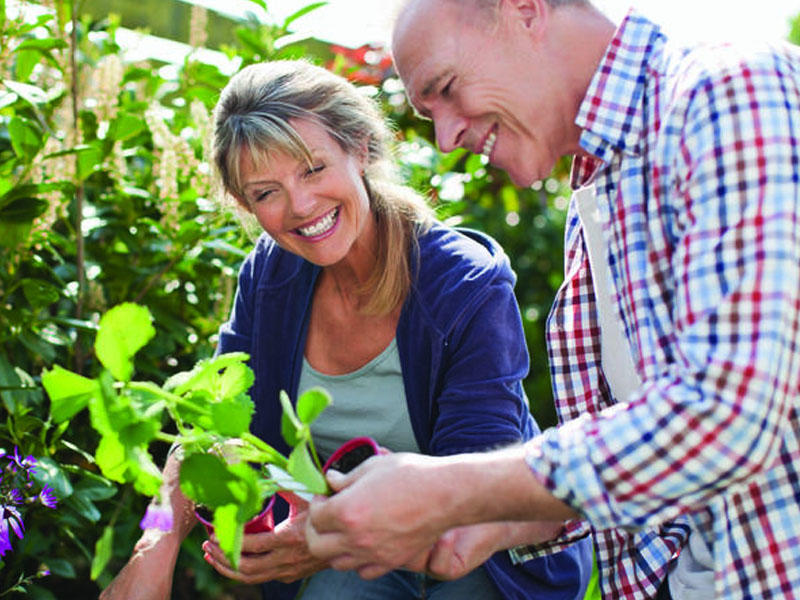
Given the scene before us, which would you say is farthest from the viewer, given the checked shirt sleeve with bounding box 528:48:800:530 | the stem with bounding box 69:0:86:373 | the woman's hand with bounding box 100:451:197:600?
the stem with bounding box 69:0:86:373

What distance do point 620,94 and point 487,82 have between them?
0.60 ft

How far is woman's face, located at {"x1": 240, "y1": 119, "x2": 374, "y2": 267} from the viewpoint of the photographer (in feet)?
6.37

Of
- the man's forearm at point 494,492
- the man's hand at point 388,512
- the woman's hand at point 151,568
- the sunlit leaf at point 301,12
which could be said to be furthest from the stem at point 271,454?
the sunlit leaf at point 301,12

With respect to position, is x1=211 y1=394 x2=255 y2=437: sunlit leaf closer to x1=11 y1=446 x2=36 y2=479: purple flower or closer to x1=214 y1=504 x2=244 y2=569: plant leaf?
x1=214 y1=504 x2=244 y2=569: plant leaf

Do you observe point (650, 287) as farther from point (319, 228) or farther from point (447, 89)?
point (319, 228)

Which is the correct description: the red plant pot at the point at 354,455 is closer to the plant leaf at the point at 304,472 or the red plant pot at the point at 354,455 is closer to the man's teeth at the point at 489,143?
the plant leaf at the point at 304,472

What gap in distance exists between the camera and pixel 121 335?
3.85 ft

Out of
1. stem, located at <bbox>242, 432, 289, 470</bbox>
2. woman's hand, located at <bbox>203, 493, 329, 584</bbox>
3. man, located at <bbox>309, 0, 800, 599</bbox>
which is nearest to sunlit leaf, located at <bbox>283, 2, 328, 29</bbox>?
man, located at <bbox>309, 0, 800, 599</bbox>

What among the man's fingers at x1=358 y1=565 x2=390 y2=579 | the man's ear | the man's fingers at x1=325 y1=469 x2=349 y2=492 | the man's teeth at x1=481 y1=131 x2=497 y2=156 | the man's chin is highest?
the man's ear

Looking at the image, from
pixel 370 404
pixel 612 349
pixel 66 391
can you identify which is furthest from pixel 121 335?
pixel 370 404

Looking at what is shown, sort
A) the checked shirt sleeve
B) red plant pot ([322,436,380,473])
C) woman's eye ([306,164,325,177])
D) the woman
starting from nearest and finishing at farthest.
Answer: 1. the checked shirt sleeve
2. red plant pot ([322,436,380,473])
3. the woman
4. woman's eye ([306,164,325,177])

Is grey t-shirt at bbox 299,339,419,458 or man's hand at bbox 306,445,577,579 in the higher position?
man's hand at bbox 306,445,577,579

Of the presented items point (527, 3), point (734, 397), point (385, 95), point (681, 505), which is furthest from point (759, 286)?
point (385, 95)

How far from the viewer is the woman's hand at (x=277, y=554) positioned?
1663mm
